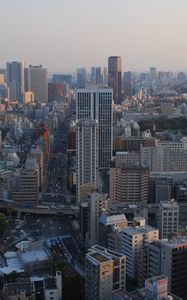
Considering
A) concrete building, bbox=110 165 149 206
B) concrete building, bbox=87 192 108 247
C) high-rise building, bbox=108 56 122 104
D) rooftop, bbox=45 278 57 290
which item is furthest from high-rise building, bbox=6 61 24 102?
rooftop, bbox=45 278 57 290

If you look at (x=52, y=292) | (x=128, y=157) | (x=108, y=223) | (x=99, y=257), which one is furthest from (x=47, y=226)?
(x=128, y=157)

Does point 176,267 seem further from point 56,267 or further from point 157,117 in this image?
point 157,117

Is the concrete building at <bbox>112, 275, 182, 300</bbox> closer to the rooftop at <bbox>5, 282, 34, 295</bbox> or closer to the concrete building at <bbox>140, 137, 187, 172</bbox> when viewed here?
the rooftop at <bbox>5, 282, 34, 295</bbox>

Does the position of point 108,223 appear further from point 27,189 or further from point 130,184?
point 27,189

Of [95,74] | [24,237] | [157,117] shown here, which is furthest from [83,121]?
[95,74]

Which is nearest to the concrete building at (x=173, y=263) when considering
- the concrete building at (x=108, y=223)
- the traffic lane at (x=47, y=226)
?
the concrete building at (x=108, y=223)
